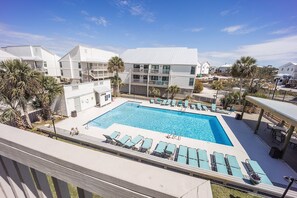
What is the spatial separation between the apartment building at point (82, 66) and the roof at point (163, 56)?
720cm

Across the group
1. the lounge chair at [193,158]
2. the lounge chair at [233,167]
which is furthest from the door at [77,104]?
the lounge chair at [233,167]

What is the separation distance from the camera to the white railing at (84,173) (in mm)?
770

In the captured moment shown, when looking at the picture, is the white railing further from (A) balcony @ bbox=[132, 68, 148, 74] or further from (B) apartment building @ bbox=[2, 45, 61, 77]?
(B) apartment building @ bbox=[2, 45, 61, 77]

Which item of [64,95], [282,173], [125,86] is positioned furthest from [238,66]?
[64,95]

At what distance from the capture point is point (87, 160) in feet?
3.14

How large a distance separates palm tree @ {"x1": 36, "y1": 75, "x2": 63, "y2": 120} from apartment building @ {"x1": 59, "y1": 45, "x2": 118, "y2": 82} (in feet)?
60.2

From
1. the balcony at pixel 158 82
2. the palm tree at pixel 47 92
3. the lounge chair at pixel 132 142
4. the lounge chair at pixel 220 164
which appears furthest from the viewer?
the balcony at pixel 158 82

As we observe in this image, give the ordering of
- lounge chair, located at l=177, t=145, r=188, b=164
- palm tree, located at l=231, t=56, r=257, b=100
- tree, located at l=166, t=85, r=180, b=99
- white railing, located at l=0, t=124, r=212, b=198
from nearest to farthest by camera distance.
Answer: white railing, located at l=0, t=124, r=212, b=198 → lounge chair, located at l=177, t=145, r=188, b=164 → palm tree, located at l=231, t=56, r=257, b=100 → tree, located at l=166, t=85, r=180, b=99

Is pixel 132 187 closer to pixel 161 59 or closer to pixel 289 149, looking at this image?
pixel 289 149

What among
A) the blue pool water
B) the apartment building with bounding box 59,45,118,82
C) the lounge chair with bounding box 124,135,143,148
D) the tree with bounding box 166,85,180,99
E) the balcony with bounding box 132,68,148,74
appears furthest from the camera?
the apartment building with bounding box 59,45,118,82

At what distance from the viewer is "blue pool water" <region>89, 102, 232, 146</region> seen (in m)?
14.7

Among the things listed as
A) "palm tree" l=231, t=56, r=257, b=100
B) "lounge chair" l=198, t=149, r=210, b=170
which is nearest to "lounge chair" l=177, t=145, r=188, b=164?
"lounge chair" l=198, t=149, r=210, b=170

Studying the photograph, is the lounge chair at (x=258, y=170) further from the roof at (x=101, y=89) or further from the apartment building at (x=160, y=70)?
the roof at (x=101, y=89)

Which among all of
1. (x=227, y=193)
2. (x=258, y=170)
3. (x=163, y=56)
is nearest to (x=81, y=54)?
(x=163, y=56)
